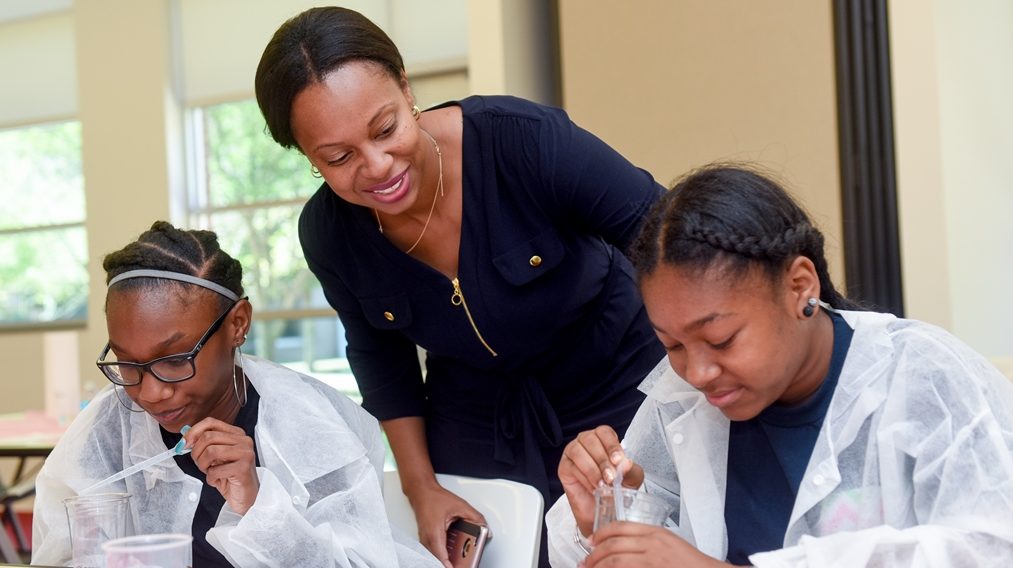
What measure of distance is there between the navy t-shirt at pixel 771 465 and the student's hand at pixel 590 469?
14 centimetres

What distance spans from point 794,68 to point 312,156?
2066mm

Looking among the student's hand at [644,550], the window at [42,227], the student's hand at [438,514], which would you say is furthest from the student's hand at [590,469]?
the window at [42,227]

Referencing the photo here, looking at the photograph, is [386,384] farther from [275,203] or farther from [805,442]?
[275,203]

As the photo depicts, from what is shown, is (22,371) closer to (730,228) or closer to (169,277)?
(169,277)

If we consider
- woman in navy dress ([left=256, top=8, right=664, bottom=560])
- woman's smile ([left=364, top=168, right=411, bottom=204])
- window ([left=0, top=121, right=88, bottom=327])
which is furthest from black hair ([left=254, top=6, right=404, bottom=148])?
window ([left=0, top=121, right=88, bottom=327])

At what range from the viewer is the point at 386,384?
71.3 inches

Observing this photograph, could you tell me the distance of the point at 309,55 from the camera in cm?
146

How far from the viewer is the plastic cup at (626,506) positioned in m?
1.09

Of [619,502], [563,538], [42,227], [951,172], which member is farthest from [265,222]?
[619,502]

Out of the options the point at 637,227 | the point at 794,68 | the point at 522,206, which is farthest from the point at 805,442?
the point at 794,68

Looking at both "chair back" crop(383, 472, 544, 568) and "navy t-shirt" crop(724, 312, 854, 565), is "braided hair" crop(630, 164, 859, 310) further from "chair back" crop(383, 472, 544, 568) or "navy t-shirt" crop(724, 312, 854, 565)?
"chair back" crop(383, 472, 544, 568)

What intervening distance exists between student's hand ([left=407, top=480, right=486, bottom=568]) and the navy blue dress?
16 cm

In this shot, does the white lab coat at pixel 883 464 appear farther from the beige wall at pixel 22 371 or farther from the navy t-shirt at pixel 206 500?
the beige wall at pixel 22 371

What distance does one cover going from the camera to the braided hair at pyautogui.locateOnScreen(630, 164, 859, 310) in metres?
1.15
